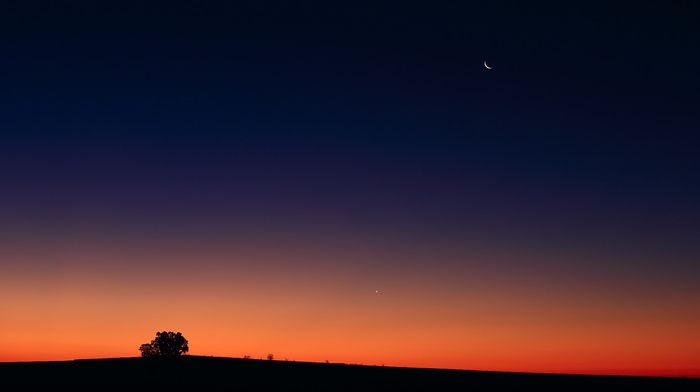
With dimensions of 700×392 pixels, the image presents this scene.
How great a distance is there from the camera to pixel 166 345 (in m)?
92.8

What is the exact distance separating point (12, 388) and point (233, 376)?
1248 cm

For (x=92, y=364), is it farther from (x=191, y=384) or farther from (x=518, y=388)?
(x=518, y=388)

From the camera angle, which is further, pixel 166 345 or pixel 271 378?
pixel 166 345

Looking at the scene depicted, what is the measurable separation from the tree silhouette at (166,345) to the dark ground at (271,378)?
48.6 metres

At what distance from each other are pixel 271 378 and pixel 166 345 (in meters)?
62.2

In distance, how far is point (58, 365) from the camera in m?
41.8

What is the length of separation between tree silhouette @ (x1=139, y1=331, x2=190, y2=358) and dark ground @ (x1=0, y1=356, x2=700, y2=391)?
48573 millimetres

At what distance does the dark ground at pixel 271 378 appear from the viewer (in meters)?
33.3

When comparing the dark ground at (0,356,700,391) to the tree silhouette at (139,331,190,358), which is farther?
the tree silhouette at (139,331,190,358)

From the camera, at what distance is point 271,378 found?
37.0 metres

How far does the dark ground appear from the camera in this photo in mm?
33312

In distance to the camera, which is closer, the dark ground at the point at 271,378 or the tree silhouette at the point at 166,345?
the dark ground at the point at 271,378

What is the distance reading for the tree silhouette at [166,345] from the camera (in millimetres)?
92312

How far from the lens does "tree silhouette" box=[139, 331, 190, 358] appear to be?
303 feet
